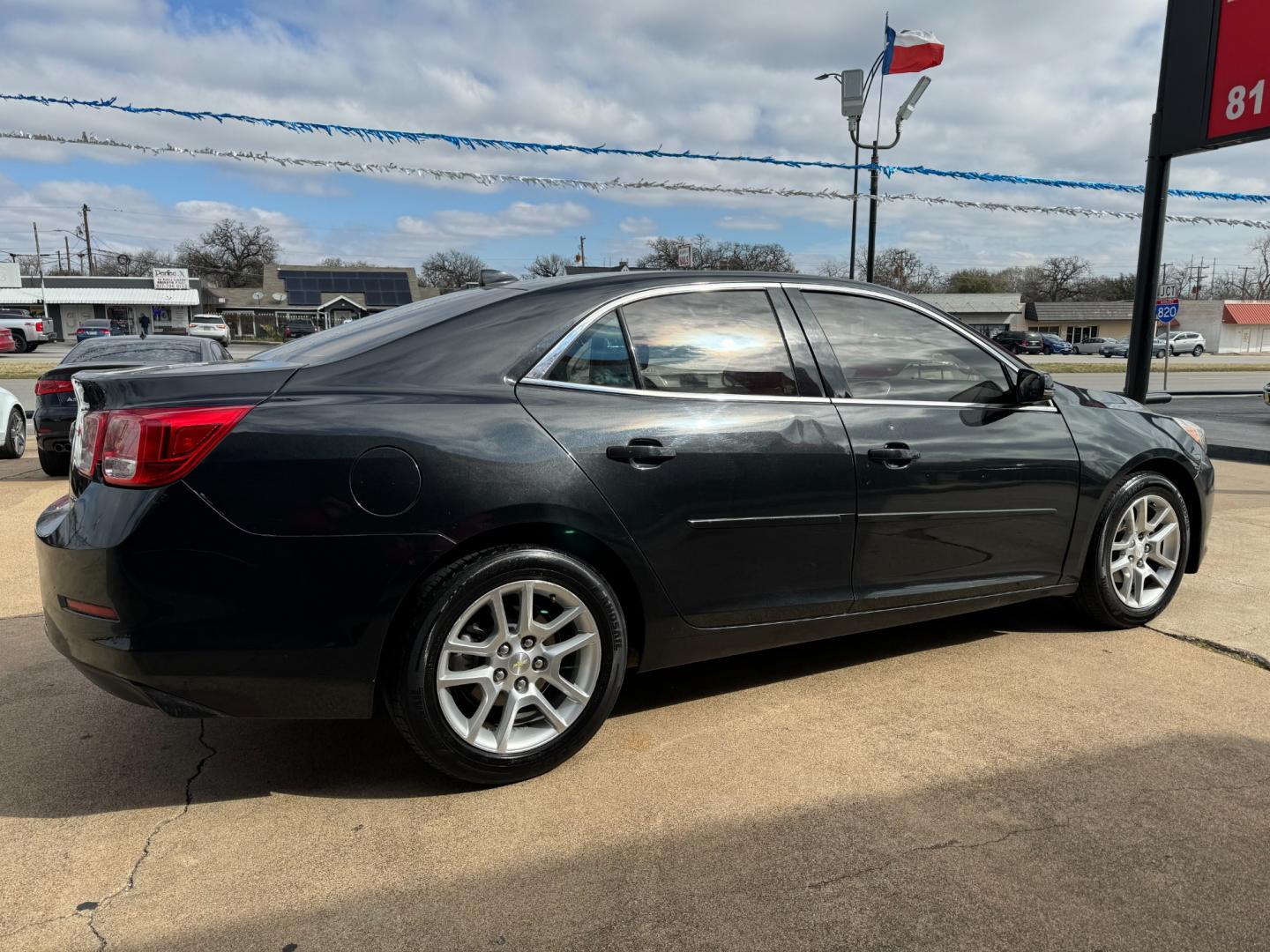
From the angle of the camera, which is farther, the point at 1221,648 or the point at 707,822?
the point at 1221,648

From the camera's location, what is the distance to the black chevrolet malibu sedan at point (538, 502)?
8.10ft

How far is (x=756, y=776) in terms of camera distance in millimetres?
2857

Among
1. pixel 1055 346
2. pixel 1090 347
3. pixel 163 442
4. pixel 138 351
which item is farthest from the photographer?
pixel 1055 346

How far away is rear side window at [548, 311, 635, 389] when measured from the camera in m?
2.95

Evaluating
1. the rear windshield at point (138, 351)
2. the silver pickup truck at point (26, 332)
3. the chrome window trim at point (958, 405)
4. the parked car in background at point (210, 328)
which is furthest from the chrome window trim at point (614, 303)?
the parked car in background at point (210, 328)

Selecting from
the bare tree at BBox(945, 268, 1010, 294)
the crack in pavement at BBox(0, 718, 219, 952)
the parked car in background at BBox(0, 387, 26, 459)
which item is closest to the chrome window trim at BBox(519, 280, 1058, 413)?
the crack in pavement at BBox(0, 718, 219, 952)

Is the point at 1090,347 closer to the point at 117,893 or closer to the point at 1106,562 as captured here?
the point at 1106,562

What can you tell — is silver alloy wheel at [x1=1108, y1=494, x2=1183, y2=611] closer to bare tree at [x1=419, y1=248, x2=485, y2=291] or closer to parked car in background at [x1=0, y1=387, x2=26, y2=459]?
parked car in background at [x1=0, y1=387, x2=26, y2=459]

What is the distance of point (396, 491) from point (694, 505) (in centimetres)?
97

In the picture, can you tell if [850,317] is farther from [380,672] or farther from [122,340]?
[122,340]

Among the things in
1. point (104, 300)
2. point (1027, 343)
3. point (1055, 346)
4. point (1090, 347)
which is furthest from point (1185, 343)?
point (104, 300)

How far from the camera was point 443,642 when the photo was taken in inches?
104

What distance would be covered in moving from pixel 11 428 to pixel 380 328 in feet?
28.8

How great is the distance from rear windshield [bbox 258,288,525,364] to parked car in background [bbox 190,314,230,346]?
48.2m
